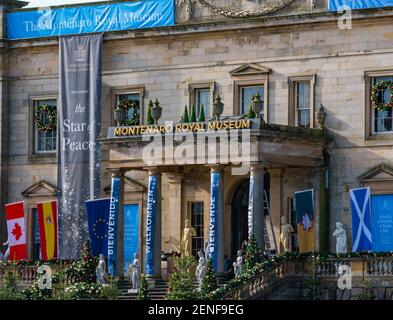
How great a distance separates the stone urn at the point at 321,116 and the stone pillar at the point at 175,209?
5.74 m

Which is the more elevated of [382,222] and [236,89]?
[236,89]

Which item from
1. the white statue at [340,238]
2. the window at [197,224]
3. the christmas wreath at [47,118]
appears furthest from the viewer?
the christmas wreath at [47,118]

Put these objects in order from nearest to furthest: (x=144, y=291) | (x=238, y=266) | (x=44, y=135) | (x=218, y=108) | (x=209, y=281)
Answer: (x=144, y=291)
(x=209, y=281)
(x=238, y=266)
(x=218, y=108)
(x=44, y=135)

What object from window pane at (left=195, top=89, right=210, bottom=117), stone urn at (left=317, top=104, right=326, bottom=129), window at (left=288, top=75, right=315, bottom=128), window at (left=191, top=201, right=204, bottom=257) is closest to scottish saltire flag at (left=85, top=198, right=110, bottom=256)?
window at (left=191, top=201, right=204, bottom=257)

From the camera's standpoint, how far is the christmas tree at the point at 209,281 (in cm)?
4847

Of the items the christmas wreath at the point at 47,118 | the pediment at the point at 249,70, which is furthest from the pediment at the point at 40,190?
the pediment at the point at 249,70

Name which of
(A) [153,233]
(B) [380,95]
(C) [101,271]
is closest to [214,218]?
(A) [153,233]

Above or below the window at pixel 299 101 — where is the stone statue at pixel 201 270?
below

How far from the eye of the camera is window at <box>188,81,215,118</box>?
56.0 meters

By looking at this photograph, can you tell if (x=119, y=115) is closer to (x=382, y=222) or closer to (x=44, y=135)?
(x=44, y=135)

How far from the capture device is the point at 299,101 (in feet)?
178

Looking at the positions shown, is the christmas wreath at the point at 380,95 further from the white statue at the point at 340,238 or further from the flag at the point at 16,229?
the flag at the point at 16,229

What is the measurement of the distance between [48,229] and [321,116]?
38.5 feet

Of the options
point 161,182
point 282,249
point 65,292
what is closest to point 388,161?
point 282,249
